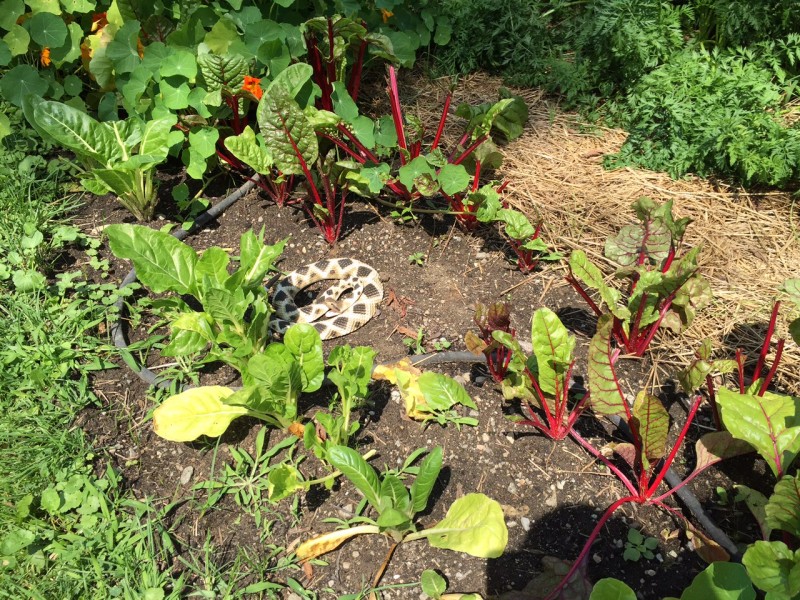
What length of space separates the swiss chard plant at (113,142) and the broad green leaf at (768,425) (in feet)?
8.25

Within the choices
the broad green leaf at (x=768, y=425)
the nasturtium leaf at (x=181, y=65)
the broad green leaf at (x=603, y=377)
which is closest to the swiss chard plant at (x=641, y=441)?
the broad green leaf at (x=603, y=377)

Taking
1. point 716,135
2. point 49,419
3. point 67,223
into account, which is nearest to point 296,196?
point 67,223

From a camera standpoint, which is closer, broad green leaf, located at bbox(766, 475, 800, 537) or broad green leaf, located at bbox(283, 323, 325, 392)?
broad green leaf, located at bbox(766, 475, 800, 537)

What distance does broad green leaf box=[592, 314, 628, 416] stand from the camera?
86.9 inches

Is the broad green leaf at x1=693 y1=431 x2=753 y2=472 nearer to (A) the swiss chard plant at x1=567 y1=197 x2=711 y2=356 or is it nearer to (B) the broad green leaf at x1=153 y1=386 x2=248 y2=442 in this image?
(A) the swiss chard plant at x1=567 y1=197 x2=711 y2=356

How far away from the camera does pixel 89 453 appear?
96.7 inches

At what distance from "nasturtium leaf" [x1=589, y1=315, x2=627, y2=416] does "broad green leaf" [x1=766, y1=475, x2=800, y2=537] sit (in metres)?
0.51

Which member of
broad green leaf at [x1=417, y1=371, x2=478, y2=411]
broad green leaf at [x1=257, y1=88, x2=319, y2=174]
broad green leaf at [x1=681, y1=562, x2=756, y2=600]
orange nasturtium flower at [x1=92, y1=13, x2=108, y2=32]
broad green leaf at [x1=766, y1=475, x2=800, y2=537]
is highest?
orange nasturtium flower at [x1=92, y1=13, x2=108, y2=32]

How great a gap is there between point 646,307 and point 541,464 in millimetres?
713

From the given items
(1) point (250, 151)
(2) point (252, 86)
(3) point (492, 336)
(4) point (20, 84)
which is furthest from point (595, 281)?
(4) point (20, 84)

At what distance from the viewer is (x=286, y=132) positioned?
2883mm

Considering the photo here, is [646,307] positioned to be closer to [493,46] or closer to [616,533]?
[616,533]

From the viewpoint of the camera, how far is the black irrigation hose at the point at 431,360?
209 cm

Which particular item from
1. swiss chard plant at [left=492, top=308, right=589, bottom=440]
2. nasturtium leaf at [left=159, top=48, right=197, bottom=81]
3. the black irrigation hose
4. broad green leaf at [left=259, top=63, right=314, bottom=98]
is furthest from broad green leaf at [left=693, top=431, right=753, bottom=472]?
nasturtium leaf at [left=159, top=48, right=197, bottom=81]
